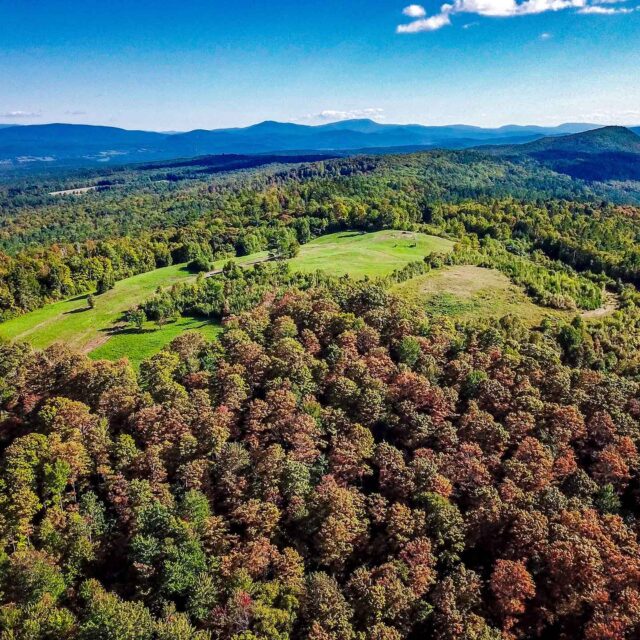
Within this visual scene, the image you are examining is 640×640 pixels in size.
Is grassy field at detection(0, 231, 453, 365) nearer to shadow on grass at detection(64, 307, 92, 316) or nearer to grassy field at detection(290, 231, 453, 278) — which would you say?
grassy field at detection(290, 231, 453, 278)

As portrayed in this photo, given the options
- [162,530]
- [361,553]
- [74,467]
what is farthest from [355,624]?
[74,467]

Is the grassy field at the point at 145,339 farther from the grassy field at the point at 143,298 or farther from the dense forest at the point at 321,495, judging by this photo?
the dense forest at the point at 321,495

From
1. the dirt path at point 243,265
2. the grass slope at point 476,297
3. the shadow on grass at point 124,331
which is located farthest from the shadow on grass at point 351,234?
the shadow on grass at point 124,331

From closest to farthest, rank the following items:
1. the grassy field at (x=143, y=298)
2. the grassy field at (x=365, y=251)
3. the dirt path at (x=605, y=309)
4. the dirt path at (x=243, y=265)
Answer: the grassy field at (x=143, y=298) → the dirt path at (x=605, y=309) → the grassy field at (x=365, y=251) → the dirt path at (x=243, y=265)

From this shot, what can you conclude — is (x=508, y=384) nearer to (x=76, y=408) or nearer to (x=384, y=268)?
(x=76, y=408)

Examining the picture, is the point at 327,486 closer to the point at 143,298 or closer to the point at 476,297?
the point at 476,297

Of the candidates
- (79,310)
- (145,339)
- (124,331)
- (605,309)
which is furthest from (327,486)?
(605,309)
